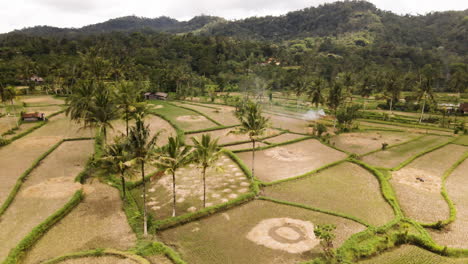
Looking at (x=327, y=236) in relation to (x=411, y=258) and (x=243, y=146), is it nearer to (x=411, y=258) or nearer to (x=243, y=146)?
(x=411, y=258)

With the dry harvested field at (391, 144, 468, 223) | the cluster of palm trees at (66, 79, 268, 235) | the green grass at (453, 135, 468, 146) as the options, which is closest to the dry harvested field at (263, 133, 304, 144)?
the cluster of palm trees at (66, 79, 268, 235)

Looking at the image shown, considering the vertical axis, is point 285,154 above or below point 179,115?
below

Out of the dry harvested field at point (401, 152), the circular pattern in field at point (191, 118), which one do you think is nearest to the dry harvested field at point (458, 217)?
the dry harvested field at point (401, 152)

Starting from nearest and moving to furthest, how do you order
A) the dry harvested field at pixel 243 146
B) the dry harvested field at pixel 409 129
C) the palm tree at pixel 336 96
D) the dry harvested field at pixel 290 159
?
the dry harvested field at pixel 290 159
the dry harvested field at pixel 243 146
the dry harvested field at pixel 409 129
the palm tree at pixel 336 96

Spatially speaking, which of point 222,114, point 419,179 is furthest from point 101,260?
point 222,114

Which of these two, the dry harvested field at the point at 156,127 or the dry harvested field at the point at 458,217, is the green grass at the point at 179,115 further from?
the dry harvested field at the point at 458,217

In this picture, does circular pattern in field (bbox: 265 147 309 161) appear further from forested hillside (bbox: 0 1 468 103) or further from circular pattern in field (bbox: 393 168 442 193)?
forested hillside (bbox: 0 1 468 103)
